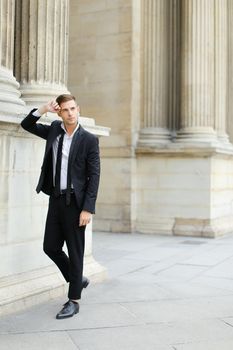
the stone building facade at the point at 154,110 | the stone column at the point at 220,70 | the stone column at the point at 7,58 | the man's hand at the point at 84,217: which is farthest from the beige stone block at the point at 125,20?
the man's hand at the point at 84,217

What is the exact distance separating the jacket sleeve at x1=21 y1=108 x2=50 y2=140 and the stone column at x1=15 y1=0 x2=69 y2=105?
1.16 meters

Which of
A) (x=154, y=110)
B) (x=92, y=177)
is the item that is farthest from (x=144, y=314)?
(x=154, y=110)

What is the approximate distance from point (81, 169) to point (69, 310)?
126 cm

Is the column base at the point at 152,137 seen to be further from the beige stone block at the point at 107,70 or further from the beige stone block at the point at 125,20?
the beige stone block at the point at 125,20

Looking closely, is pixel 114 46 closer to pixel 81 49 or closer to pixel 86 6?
pixel 81 49

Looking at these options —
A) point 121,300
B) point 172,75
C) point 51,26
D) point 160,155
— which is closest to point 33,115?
point 51,26

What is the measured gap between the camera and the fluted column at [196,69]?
1170 centimetres

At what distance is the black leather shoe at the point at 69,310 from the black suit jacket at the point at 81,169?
35.6 inches

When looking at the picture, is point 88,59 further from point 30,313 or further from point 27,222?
point 30,313

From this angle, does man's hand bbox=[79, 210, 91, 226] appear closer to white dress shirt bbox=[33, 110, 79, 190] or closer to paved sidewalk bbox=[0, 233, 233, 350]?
A: white dress shirt bbox=[33, 110, 79, 190]

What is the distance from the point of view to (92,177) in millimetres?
4676

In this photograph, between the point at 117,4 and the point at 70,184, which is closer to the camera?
the point at 70,184

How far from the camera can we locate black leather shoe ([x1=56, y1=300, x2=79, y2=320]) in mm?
4754

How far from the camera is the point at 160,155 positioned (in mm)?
11445
